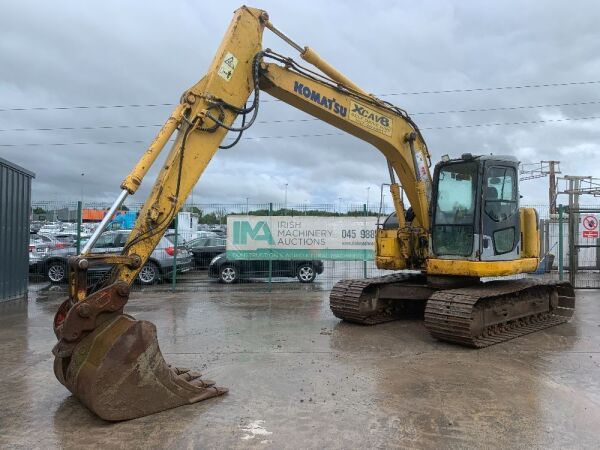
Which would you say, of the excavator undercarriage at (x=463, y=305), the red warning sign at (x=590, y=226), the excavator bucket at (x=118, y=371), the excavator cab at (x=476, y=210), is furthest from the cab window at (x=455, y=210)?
the red warning sign at (x=590, y=226)

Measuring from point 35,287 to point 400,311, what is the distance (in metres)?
10.4

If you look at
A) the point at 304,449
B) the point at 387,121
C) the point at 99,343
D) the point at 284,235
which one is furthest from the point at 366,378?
the point at 284,235

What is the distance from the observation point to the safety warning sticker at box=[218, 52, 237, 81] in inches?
227

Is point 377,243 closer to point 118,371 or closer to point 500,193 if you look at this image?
point 500,193

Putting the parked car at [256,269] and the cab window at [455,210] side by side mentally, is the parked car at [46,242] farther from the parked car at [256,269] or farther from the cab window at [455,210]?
the cab window at [455,210]

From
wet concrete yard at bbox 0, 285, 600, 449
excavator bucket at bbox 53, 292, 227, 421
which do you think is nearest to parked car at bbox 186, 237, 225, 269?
wet concrete yard at bbox 0, 285, 600, 449

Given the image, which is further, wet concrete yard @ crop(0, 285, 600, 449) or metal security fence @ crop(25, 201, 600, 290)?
metal security fence @ crop(25, 201, 600, 290)

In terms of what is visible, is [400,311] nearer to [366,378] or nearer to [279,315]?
[279,315]

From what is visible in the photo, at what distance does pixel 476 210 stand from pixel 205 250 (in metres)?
9.66

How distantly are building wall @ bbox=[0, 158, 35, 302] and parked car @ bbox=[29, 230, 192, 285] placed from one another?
6.12 ft

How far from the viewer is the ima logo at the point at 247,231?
1309 cm

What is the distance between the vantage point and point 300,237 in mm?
13266

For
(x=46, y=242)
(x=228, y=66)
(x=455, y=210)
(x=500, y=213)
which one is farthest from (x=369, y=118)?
(x=46, y=242)

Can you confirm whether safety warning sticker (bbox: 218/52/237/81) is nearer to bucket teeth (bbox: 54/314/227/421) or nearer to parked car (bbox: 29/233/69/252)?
bucket teeth (bbox: 54/314/227/421)
